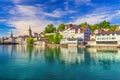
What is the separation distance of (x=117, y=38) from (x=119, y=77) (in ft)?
152

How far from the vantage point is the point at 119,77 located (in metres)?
18.2

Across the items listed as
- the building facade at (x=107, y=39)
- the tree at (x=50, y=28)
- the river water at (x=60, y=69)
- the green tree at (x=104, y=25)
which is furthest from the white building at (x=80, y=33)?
the river water at (x=60, y=69)

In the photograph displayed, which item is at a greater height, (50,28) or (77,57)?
(50,28)

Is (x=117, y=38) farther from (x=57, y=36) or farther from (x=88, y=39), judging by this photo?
(x=57, y=36)

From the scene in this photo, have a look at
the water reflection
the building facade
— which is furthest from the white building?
the water reflection

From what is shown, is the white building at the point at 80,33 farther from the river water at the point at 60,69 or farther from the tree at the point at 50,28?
the river water at the point at 60,69

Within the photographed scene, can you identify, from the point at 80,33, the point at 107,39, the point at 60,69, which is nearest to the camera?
the point at 60,69

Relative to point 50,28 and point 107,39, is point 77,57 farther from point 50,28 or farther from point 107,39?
point 50,28

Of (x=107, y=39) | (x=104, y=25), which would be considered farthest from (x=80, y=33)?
(x=107, y=39)

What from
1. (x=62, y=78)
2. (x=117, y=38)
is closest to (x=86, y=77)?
(x=62, y=78)

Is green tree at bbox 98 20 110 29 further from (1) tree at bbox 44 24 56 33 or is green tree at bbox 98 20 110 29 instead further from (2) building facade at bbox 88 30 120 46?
(1) tree at bbox 44 24 56 33

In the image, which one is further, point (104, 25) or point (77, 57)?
point (104, 25)

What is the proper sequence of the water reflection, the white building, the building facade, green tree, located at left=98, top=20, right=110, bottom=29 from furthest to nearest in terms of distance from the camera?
green tree, located at left=98, top=20, right=110, bottom=29
the white building
the building facade
the water reflection

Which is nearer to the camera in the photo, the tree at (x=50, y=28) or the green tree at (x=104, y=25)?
the green tree at (x=104, y=25)
